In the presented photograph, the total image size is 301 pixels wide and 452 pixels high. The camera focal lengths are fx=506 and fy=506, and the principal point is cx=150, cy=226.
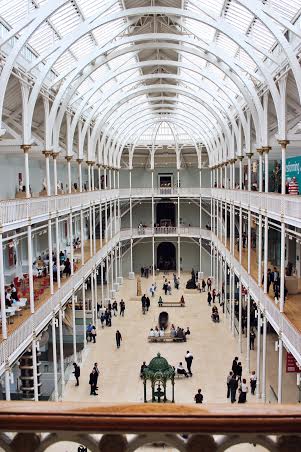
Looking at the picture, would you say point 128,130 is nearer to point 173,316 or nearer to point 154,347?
point 173,316

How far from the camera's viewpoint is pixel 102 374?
73.3ft

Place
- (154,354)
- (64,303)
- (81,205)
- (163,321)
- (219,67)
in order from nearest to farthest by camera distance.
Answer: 1. (64,303)
2. (219,67)
3. (154,354)
4. (81,205)
5. (163,321)

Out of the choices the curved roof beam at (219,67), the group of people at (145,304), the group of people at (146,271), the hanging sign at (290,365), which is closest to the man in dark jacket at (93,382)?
the hanging sign at (290,365)

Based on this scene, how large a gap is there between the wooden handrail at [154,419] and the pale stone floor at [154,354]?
1311 centimetres

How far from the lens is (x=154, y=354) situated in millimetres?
25125

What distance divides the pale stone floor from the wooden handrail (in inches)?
516

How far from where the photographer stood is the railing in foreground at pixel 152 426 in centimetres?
205

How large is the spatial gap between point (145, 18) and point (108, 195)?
1724cm

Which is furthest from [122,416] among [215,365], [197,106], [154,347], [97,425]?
[197,106]

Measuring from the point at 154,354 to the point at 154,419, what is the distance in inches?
934

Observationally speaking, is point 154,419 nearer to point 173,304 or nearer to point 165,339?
point 165,339

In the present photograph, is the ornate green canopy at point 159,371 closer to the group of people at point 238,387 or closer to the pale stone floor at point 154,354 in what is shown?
the pale stone floor at point 154,354

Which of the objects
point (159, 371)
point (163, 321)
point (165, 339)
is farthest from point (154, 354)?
point (159, 371)

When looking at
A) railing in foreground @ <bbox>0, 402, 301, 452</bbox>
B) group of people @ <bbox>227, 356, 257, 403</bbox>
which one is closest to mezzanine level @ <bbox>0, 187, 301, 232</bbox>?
group of people @ <bbox>227, 356, 257, 403</bbox>
